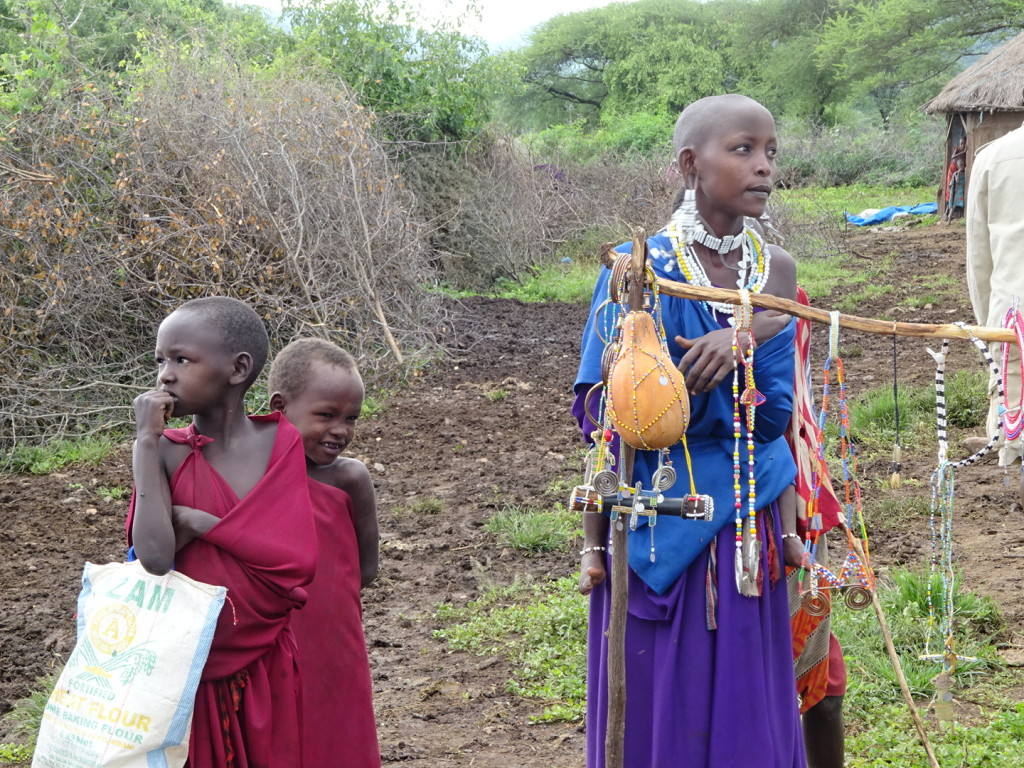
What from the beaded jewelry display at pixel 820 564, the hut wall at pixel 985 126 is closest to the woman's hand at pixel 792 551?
the beaded jewelry display at pixel 820 564

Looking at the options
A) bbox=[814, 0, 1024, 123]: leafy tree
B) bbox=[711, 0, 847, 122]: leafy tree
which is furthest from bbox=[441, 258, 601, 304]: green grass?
bbox=[711, 0, 847, 122]: leafy tree

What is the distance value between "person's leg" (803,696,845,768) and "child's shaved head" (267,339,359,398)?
144cm

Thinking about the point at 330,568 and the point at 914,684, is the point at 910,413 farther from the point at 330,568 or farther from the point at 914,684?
the point at 330,568

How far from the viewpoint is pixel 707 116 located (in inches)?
90.9

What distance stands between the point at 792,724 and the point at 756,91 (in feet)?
112

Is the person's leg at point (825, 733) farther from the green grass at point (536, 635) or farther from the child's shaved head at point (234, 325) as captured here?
the child's shaved head at point (234, 325)

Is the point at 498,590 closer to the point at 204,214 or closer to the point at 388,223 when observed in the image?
the point at 204,214

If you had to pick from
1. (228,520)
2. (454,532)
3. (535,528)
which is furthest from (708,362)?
(454,532)

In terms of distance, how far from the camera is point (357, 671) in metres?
2.46

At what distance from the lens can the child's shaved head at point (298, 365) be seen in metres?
2.44

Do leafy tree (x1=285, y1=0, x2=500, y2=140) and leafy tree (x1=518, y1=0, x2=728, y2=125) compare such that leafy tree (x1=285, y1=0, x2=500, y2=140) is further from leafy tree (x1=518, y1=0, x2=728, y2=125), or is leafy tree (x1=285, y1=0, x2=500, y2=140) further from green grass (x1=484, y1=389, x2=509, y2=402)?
leafy tree (x1=518, y1=0, x2=728, y2=125)

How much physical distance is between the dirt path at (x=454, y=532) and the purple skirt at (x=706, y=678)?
122 cm

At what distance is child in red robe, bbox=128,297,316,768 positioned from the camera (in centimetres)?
212

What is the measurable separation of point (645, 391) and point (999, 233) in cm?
265
